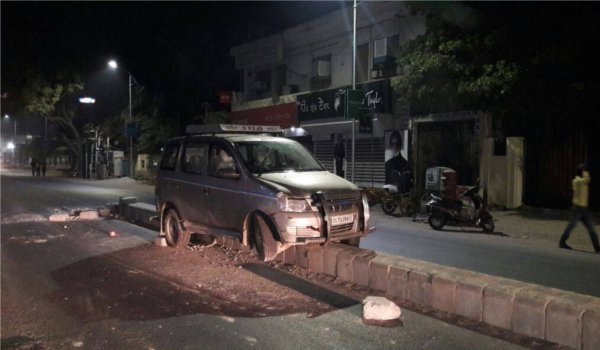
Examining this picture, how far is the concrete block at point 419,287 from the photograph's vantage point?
19.4 ft

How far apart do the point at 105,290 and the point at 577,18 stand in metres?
12.8

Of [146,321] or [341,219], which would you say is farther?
[341,219]

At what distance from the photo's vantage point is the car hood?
23.4 ft

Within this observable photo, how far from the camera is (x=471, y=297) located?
5438 mm

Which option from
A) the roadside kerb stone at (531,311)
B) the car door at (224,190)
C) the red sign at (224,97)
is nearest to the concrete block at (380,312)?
the roadside kerb stone at (531,311)

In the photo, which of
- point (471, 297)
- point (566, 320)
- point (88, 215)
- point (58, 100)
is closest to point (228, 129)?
point (471, 297)

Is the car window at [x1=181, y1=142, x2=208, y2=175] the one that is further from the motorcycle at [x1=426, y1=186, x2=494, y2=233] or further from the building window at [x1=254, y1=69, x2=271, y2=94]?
the building window at [x1=254, y1=69, x2=271, y2=94]

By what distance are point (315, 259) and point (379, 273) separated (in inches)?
47.3

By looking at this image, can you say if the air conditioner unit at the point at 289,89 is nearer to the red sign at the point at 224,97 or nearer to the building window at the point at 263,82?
the building window at the point at 263,82

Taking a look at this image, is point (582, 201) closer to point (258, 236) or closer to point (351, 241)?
point (351, 241)

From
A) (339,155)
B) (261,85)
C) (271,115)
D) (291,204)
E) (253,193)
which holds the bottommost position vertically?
(291,204)

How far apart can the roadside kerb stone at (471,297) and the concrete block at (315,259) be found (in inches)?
85.6

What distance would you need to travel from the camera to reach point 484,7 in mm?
15328

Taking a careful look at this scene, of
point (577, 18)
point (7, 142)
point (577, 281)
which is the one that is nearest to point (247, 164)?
point (577, 281)
